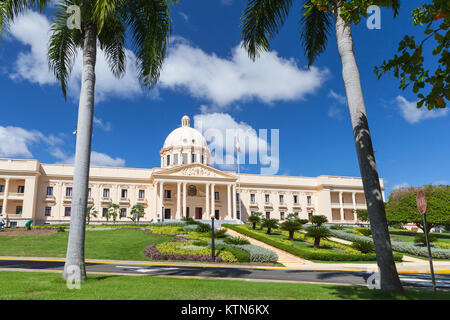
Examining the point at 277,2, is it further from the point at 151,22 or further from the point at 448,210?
the point at 448,210

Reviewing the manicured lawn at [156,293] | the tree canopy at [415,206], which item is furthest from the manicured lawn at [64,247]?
the tree canopy at [415,206]

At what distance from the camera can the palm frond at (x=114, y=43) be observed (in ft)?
37.5

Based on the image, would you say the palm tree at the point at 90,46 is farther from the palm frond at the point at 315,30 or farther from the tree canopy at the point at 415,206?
the tree canopy at the point at 415,206

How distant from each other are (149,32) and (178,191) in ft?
155

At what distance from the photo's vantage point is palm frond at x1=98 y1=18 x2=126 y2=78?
11430 mm

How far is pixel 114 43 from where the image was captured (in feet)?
40.4

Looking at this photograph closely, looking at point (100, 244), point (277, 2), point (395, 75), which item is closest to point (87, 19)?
point (277, 2)

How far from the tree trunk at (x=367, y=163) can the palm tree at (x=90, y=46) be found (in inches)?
220

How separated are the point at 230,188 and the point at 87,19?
169 feet

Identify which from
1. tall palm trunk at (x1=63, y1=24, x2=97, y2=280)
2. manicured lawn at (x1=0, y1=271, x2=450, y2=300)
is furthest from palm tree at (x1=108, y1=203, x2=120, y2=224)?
manicured lawn at (x1=0, y1=271, x2=450, y2=300)

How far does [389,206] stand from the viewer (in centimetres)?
4953

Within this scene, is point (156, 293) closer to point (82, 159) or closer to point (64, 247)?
point (82, 159)

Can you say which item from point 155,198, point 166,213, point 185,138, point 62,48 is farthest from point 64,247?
point 185,138

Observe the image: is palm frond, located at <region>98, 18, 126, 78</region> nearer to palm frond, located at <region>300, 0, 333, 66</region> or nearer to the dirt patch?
palm frond, located at <region>300, 0, 333, 66</region>
